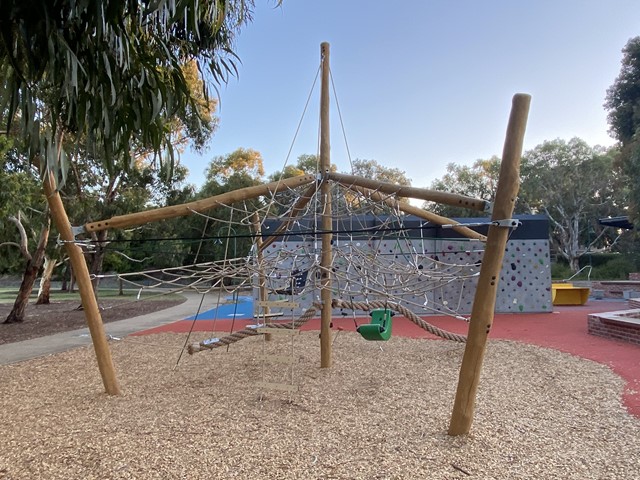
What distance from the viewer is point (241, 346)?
28.0 ft

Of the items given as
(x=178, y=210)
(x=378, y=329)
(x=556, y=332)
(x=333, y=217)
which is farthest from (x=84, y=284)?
(x=556, y=332)

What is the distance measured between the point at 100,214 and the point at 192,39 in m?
12.7

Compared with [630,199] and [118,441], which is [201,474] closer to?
[118,441]

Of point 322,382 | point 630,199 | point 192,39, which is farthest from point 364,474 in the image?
point 630,199

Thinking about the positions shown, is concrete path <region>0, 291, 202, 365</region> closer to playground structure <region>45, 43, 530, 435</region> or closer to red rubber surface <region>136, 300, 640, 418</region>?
red rubber surface <region>136, 300, 640, 418</region>

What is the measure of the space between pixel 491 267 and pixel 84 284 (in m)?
4.03

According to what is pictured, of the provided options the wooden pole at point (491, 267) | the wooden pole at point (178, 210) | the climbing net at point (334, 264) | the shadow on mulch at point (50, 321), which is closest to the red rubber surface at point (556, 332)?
the wooden pole at point (491, 267)

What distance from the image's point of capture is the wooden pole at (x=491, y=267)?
11.8ft

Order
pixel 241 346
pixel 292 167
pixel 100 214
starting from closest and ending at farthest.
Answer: pixel 241 346, pixel 100 214, pixel 292 167

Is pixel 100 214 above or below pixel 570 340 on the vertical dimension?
above

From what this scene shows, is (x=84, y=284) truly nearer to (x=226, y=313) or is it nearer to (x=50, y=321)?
(x=50, y=321)

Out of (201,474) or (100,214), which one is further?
(100,214)

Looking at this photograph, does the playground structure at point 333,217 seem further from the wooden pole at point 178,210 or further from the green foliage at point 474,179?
the green foliage at point 474,179

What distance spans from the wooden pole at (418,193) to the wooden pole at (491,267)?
0.43 meters
